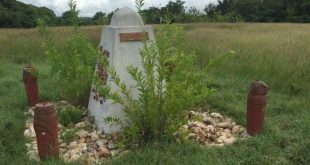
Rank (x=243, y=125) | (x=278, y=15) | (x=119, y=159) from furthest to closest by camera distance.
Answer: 1. (x=278, y=15)
2. (x=243, y=125)
3. (x=119, y=159)

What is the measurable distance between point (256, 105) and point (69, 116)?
232cm

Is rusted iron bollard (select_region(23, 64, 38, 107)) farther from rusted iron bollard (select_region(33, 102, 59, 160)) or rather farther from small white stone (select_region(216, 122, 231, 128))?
small white stone (select_region(216, 122, 231, 128))

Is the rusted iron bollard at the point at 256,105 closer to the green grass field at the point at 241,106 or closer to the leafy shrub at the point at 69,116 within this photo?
the green grass field at the point at 241,106

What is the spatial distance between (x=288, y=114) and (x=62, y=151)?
3018mm

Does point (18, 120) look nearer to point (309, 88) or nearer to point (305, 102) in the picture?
point (305, 102)

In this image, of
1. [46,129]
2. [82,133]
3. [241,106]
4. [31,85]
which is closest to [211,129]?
[241,106]

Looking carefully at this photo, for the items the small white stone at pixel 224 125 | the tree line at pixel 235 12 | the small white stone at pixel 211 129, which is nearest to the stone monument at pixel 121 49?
the small white stone at pixel 211 129

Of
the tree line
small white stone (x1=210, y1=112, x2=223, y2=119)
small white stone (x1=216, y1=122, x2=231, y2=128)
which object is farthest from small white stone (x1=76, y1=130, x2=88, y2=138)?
the tree line

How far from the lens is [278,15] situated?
170ft

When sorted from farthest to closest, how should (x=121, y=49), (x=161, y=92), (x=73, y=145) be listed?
(x=121, y=49), (x=73, y=145), (x=161, y=92)

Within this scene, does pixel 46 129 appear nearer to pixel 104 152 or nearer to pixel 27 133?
pixel 104 152

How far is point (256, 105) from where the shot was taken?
4.52m

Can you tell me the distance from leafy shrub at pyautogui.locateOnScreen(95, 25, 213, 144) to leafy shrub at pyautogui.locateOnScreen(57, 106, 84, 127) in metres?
1.07

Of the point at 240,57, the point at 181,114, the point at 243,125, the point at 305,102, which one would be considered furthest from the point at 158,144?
the point at 240,57
